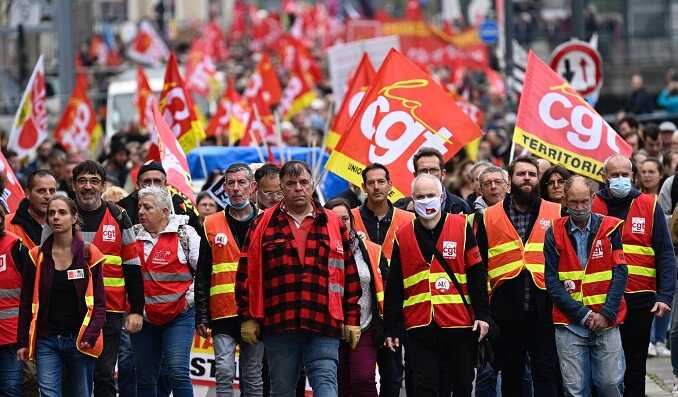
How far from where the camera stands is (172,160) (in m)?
13.8

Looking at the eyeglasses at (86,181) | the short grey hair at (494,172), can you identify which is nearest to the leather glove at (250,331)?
the eyeglasses at (86,181)

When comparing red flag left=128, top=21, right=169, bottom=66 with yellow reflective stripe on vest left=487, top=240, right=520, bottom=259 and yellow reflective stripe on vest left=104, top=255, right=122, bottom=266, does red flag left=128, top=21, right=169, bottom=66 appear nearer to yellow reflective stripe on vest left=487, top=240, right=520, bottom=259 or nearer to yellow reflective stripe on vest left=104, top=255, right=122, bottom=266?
yellow reflective stripe on vest left=104, top=255, right=122, bottom=266

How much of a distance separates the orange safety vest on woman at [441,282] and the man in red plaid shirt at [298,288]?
0.40 metres

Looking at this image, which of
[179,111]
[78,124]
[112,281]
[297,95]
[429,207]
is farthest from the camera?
[297,95]

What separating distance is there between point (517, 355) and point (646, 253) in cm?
106

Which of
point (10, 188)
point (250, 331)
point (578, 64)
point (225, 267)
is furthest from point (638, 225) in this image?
point (578, 64)

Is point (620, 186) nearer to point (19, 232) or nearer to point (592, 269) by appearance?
point (592, 269)

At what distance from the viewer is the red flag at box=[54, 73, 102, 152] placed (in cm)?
2294

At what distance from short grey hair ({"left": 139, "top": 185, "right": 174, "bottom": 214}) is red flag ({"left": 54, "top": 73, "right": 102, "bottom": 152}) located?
38.7 ft

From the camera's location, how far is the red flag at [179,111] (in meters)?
17.7

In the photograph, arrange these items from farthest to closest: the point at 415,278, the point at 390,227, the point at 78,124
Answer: the point at 78,124 → the point at 390,227 → the point at 415,278

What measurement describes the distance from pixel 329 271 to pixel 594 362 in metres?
1.76

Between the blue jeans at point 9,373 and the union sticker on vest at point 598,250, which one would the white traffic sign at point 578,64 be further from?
the blue jeans at point 9,373

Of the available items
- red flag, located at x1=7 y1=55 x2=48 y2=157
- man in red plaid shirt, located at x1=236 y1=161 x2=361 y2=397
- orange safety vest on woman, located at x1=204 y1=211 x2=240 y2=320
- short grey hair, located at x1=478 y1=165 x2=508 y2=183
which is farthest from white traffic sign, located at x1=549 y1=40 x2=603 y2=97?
man in red plaid shirt, located at x1=236 y1=161 x2=361 y2=397
